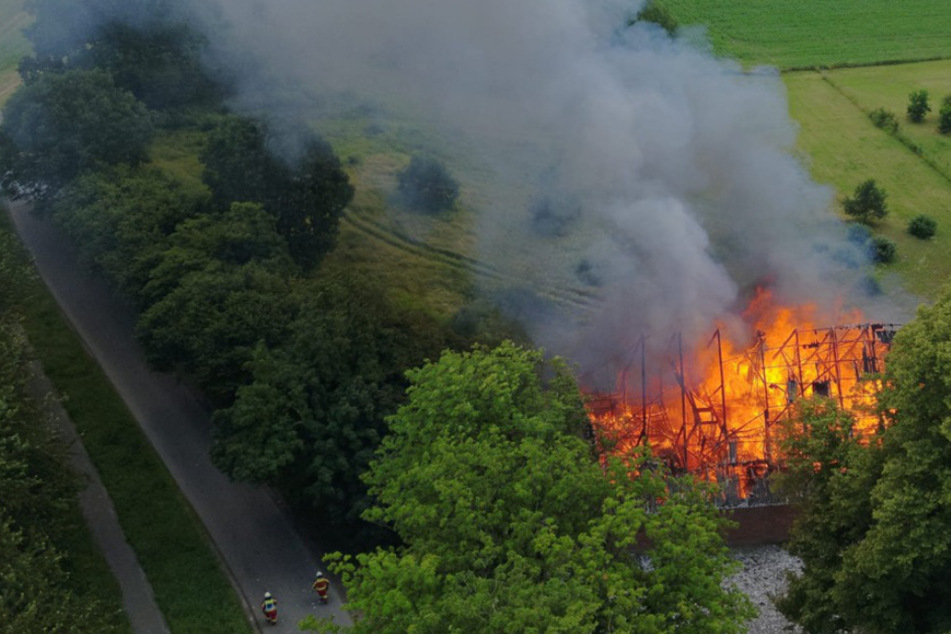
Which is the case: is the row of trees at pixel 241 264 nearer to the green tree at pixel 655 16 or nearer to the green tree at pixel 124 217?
the green tree at pixel 124 217

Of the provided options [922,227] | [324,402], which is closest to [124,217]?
[324,402]

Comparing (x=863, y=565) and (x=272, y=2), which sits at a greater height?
(x=272, y=2)

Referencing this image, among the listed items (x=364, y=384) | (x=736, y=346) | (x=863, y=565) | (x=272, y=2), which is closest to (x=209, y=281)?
(x=364, y=384)

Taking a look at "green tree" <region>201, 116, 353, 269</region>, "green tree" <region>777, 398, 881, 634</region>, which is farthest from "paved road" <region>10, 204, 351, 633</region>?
"green tree" <region>777, 398, 881, 634</region>

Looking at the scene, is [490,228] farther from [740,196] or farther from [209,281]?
[209,281]

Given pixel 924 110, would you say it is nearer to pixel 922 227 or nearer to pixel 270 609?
pixel 922 227
